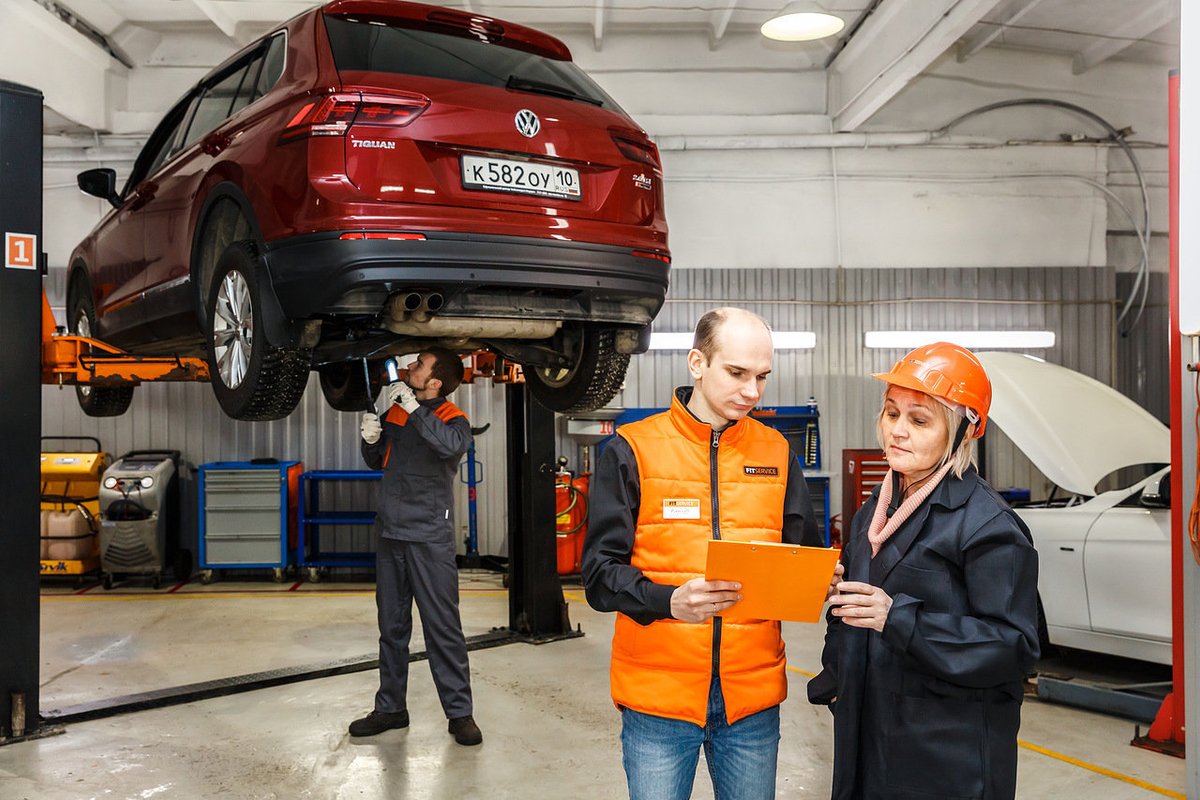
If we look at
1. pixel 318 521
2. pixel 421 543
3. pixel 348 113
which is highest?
pixel 348 113

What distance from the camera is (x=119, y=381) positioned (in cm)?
448

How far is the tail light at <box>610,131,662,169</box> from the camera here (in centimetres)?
329

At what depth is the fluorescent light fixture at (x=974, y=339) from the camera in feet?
26.6

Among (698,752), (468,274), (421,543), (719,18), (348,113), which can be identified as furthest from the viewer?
(719,18)

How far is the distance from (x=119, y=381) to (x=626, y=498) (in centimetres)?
351

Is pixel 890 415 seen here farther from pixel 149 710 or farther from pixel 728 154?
pixel 728 154

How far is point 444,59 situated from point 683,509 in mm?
1957

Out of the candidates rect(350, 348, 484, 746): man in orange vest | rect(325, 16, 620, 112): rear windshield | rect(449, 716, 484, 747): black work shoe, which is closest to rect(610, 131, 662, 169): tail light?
rect(325, 16, 620, 112): rear windshield

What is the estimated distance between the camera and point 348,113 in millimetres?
2809

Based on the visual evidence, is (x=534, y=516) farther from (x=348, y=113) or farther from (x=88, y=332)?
(x=348, y=113)

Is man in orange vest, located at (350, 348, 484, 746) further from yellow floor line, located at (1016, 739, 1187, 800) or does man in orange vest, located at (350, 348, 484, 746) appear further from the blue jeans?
yellow floor line, located at (1016, 739, 1187, 800)

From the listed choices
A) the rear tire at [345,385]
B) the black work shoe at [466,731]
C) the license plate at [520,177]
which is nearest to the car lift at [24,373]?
the rear tire at [345,385]

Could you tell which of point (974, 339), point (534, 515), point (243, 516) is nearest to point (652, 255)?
point (534, 515)

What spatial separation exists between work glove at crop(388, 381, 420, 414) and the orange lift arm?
894mm
